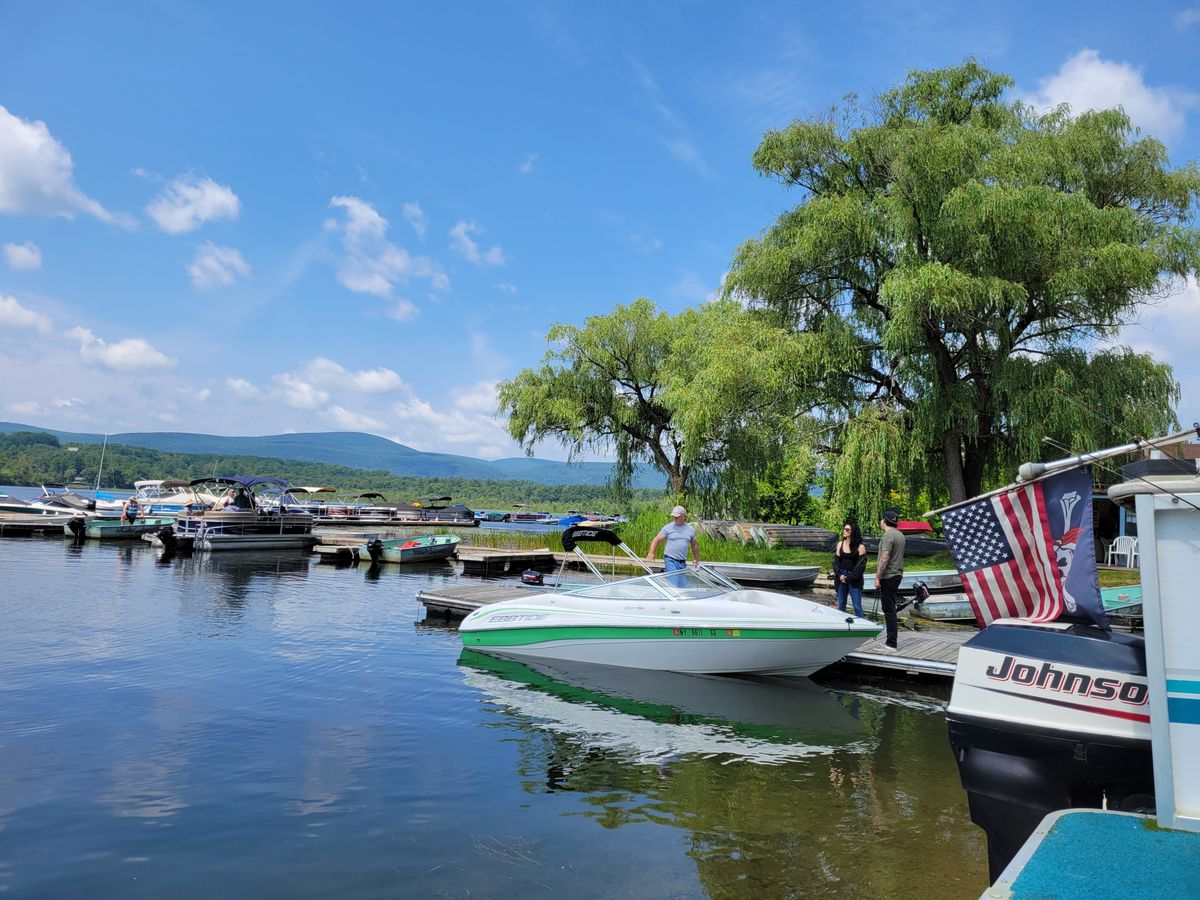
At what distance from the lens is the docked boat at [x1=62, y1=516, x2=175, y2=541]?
3635cm

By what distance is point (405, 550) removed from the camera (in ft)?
94.0

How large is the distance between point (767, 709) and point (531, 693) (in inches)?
120

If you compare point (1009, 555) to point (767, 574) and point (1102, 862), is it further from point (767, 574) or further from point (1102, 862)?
point (767, 574)

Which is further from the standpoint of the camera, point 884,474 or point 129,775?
point 884,474

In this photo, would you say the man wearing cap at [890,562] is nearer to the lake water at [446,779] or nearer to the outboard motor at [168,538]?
the lake water at [446,779]

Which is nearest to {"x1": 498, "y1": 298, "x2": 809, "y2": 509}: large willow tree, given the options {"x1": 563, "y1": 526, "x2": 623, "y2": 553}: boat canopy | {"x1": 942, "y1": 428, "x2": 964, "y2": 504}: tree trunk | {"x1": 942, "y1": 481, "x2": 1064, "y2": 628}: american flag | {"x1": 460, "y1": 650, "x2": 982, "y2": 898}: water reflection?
{"x1": 942, "y1": 428, "x2": 964, "y2": 504}: tree trunk

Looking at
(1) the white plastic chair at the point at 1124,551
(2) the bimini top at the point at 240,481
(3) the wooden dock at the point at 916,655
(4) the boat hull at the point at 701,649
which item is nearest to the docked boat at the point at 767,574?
(3) the wooden dock at the point at 916,655

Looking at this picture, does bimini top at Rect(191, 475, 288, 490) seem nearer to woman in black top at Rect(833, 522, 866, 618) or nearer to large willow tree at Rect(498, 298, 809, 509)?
large willow tree at Rect(498, 298, 809, 509)

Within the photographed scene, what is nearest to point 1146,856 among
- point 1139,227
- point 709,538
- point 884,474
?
point 884,474

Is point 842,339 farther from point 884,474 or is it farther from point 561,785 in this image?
point 561,785

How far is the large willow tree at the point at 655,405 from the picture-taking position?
24.5m

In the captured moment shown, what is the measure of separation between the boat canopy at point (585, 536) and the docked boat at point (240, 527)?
23785 millimetres

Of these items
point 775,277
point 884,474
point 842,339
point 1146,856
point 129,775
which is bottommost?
point 129,775

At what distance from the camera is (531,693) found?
1041cm
